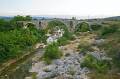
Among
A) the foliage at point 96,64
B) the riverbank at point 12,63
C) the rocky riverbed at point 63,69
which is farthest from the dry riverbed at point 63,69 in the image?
the riverbank at point 12,63

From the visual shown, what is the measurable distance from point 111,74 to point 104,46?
1541 centimetres

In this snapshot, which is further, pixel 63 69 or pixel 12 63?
pixel 12 63

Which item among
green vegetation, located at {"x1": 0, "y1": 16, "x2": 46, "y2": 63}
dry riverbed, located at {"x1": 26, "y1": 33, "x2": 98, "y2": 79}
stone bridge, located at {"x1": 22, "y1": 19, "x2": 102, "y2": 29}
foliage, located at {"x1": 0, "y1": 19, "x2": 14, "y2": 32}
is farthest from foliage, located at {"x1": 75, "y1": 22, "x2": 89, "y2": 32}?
dry riverbed, located at {"x1": 26, "y1": 33, "x2": 98, "y2": 79}

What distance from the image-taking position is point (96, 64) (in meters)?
37.3

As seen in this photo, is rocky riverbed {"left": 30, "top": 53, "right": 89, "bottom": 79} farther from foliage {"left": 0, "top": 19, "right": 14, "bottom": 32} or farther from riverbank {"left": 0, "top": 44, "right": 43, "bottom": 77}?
foliage {"left": 0, "top": 19, "right": 14, "bottom": 32}

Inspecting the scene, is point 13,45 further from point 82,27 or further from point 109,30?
point 82,27

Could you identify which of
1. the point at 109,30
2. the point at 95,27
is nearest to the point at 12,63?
the point at 109,30

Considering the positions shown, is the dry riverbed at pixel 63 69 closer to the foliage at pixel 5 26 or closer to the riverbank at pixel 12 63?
the riverbank at pixel 12 63

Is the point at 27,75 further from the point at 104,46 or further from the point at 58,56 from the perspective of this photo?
the point at 104,46

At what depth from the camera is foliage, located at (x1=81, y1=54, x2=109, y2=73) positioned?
118ft

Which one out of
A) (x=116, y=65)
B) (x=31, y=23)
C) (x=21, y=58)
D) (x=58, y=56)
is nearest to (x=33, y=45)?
(x=21, y=58)

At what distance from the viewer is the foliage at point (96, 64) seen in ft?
118

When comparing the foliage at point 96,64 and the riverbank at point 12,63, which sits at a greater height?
the foliage at point 96,64

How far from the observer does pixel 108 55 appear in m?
42.4
